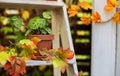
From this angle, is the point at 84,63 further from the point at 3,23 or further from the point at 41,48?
the point at 3,23

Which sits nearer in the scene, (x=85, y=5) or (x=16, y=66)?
(x=16, y=66)

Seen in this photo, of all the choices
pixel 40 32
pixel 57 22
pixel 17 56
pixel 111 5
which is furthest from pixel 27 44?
pixel 111 5

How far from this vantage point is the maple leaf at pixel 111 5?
175 centimetres

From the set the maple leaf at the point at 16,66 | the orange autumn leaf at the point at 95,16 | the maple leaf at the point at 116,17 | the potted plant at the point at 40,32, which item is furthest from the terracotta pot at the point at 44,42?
the maple leaf at the point at 116,17

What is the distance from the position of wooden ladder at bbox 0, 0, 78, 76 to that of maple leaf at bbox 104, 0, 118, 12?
322 mm

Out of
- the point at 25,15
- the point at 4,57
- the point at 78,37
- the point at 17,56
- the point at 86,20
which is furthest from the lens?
the point at 25,15

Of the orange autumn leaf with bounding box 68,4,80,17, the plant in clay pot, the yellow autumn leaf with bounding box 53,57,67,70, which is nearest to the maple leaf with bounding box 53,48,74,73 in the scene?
the yellow autumn leaf with bounding box 53,57,67,70

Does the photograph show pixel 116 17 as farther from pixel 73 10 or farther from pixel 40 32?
pixel 40 32

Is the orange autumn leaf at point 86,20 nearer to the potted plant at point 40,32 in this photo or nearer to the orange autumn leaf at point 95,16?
the orange autumn leaf at point 95,16

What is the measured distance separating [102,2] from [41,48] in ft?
1.71

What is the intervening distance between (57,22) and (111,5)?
0.35 m

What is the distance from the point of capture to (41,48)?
5.23 feet

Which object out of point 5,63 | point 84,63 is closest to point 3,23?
point 84,63

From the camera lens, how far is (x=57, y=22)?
5.71 feet
